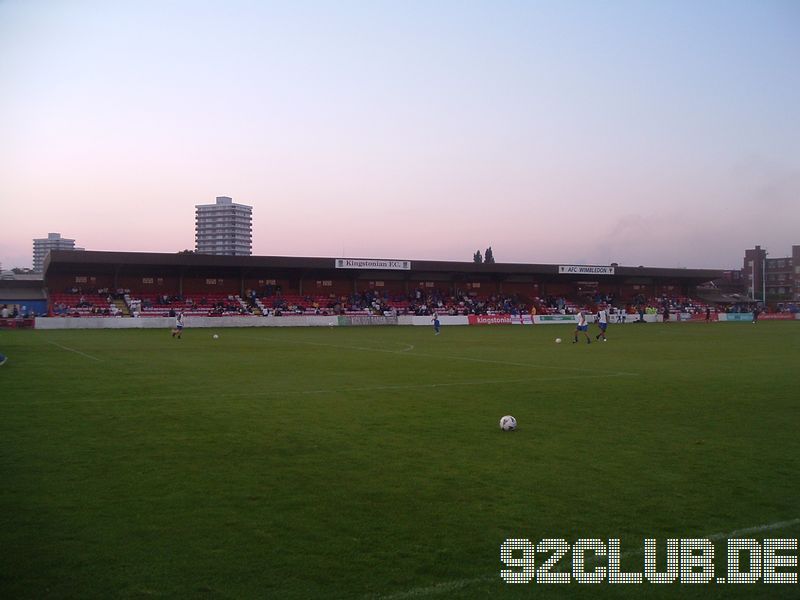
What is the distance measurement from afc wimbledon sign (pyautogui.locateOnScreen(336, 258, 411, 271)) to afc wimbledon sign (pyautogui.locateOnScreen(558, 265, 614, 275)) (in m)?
19.6

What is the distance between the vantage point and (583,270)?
8138 centimetres

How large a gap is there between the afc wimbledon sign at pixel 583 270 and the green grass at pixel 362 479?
6277cm

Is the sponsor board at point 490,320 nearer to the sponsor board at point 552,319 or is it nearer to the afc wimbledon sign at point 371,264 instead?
the sponsor board at point 552,319

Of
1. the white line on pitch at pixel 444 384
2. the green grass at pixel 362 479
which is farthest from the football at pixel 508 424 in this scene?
the white line on pitch at pixel 444 384

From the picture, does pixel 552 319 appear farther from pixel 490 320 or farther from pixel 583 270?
pixel 583 270

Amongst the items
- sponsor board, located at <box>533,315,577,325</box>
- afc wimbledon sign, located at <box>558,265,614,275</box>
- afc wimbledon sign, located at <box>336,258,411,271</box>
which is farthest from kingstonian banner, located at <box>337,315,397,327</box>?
afc wimbledon sign, located at <box>558,265,614,275</box>

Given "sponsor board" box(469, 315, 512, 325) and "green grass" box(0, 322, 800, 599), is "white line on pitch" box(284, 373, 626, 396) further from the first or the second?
"sponsor board" box(469, 315, 512, 325)

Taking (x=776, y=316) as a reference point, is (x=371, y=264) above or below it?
above

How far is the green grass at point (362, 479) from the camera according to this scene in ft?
18.5

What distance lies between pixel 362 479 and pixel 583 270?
7650 centimetres

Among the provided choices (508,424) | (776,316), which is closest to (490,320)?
(776,316)

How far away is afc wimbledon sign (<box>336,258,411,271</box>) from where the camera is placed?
70.6 m

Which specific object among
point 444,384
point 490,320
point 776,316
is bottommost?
point 444,384

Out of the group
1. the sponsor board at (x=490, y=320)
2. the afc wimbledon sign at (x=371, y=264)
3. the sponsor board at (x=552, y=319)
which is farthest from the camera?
the afc wimbledon sign at (x=371, y=264)
